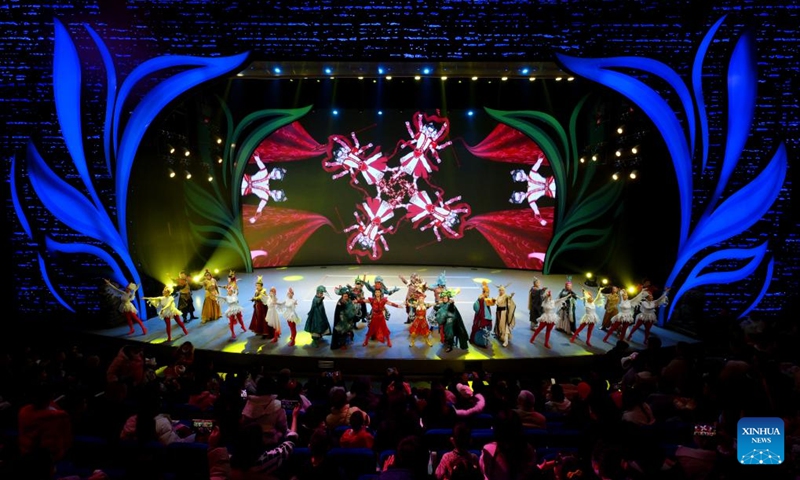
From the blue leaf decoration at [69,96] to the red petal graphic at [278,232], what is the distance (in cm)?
619

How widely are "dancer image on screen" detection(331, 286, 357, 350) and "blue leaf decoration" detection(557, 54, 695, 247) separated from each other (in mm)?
5382

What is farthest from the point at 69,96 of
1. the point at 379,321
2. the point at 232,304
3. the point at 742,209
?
the point at 742,209

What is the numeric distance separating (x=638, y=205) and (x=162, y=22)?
1061 centimetres

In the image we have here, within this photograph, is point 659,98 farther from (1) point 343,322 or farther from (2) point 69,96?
(2) point 69,96

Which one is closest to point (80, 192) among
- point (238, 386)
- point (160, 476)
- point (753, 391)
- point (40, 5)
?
point (40, 5)

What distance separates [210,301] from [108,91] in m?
4.24

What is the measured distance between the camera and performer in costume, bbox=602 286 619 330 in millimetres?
8094

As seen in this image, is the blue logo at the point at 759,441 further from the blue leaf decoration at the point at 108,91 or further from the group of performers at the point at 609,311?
the blue leaf decoration at the point at 108,91

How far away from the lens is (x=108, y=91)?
768 centimetres

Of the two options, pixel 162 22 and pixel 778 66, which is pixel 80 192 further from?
pixel 778 66

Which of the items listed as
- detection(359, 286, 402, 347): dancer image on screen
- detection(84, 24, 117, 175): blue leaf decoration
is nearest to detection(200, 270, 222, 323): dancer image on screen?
detection(84, 24, 117, 175): blue leaf decoration

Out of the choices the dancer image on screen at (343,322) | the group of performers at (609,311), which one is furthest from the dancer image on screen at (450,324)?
the dancer image on screen at (343,322)

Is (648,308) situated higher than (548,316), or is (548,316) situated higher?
(648,308)

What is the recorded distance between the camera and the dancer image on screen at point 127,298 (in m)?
8.07
